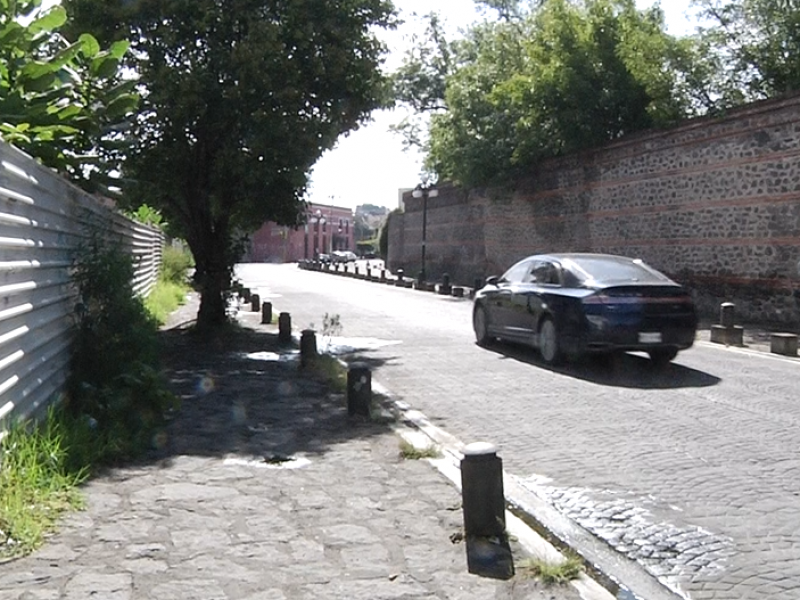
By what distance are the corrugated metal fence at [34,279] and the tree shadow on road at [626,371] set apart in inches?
246

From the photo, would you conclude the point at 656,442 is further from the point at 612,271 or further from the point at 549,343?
the point at 612,271

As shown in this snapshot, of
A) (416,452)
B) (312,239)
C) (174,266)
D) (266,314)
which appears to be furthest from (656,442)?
(312,239)

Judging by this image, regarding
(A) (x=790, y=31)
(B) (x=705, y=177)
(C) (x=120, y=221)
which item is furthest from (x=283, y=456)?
(A) (x=790, y=31)

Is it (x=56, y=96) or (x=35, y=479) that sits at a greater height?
(x=56, y=96)

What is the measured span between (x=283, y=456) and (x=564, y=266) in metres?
6.65

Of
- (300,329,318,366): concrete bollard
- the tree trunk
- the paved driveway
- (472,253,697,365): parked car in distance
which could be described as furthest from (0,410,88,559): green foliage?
the tree trunk

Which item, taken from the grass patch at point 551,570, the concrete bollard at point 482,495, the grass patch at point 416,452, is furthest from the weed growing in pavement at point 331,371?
the grass patch at point 551,570

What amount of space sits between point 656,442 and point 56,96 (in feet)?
19.5

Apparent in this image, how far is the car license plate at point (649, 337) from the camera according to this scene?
453 inches

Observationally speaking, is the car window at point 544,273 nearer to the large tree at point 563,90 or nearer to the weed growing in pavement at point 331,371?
the weed growing in pavement at point 331,371

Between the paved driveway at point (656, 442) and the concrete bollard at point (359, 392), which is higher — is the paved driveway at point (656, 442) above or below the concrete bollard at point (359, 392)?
below

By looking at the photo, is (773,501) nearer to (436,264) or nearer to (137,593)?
(137,593)

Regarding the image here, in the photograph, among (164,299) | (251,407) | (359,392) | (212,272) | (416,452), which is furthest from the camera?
(164,299)

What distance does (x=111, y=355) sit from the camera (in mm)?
8531
